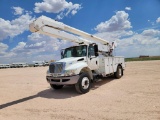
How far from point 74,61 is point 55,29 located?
2020mm

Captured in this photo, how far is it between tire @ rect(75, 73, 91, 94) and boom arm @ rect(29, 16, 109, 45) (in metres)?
2.65

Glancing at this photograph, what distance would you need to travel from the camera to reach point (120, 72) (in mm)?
13938

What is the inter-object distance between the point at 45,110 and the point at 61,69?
2.86 m

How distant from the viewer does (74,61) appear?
30.5 ft

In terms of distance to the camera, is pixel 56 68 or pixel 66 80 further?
pixel 56 68

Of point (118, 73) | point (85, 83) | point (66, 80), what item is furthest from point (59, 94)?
point (118, 73)

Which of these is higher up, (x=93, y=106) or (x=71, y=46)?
(x=71, y=46)

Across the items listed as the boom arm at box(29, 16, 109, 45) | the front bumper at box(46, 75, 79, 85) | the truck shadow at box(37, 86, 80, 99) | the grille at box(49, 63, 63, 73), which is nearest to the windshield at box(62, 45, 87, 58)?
the boom arm at box(29, 16, 109, 45)

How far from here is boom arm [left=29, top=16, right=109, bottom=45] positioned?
8.29 metres

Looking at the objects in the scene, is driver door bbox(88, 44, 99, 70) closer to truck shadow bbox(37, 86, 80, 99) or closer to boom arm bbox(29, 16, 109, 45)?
boom arm bbox(29, 16, 109, 45)

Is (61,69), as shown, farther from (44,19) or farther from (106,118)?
(106,118)

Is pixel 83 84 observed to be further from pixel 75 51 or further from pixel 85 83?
pixel 75 51

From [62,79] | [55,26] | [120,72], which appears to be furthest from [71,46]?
[120,72]

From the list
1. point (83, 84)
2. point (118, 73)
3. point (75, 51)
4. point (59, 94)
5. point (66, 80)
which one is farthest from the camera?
point (118, 73)
